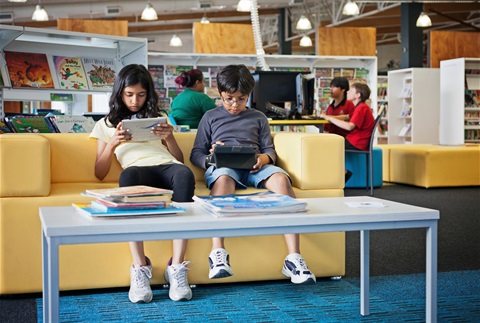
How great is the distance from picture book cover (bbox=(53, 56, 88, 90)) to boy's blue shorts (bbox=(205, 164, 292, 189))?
281 cm

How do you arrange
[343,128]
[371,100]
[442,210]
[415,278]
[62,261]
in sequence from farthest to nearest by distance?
[371,100]
[343,128]
[442,210]
[415,278]
[62,261]

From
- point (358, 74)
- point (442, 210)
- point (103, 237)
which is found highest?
point (358, 74)

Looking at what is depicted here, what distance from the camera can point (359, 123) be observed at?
21.6ft

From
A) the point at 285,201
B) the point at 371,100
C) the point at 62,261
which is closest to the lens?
the point at 285,201

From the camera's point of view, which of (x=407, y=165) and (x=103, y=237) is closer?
(x=103, y=237)

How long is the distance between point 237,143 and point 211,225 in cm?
153

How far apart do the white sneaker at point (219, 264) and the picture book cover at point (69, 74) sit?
332cm

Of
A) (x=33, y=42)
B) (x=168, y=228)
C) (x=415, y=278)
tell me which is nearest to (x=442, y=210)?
(x=415, y=278)

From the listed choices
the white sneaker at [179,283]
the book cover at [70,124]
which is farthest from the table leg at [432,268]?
the book cover at [70,124]

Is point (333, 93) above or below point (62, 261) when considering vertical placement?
above

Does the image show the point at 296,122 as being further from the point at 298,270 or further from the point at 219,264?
the point at 219,264

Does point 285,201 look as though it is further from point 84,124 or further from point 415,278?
point 84,124

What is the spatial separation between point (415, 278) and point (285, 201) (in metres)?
1.36

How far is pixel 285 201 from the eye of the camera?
6.51 feet
